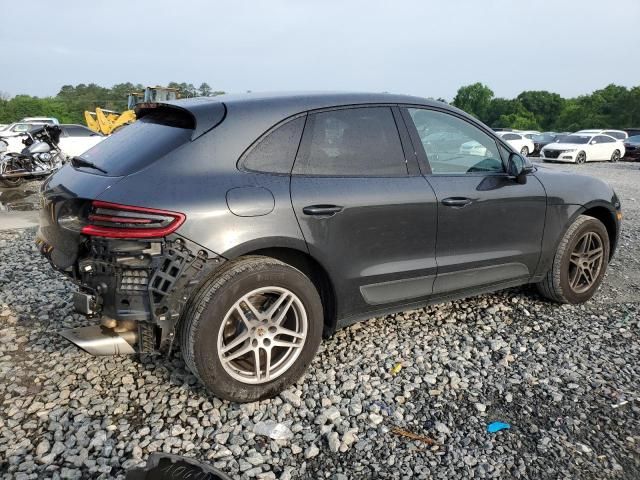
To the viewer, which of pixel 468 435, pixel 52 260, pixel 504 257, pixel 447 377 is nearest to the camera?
pixel 468 435

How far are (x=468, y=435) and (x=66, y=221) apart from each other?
7.88 ft

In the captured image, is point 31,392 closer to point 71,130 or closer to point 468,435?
point 468,435

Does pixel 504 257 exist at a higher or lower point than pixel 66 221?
lower

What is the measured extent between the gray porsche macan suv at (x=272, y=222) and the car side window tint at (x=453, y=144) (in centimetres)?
1

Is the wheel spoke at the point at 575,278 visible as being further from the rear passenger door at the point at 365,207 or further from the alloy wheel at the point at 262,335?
the alloy wheel at the point at 262,335

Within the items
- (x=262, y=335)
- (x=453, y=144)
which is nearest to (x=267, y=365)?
(x=262, y=335)

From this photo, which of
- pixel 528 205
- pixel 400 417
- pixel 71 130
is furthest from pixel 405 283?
pixel 71 130

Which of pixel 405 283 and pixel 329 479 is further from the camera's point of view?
pixel 405 283

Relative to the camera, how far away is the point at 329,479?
7.81 feet

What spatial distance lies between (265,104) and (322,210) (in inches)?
27.8

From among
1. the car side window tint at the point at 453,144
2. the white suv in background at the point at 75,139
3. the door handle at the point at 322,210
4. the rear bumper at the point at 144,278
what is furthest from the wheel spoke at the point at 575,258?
the white suv in background at the point at 75,139

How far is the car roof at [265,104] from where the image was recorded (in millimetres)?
2922

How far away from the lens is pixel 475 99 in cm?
8688

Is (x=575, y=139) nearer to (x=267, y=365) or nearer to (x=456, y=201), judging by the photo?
(x=456, y=201)
